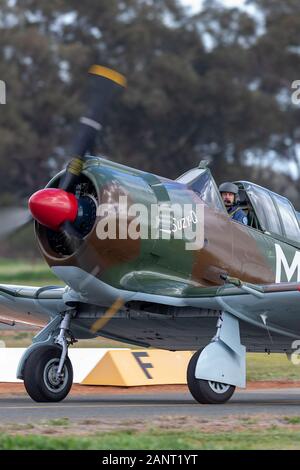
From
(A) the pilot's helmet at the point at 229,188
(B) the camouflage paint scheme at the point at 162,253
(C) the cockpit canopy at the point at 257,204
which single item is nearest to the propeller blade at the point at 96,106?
(B) the camouflage paint scheme at the point at 162,253

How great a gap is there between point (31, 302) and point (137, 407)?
313cm

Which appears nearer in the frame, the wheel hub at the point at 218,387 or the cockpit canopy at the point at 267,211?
the wheel hub at the point at 218,387

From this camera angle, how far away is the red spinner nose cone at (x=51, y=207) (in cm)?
1165

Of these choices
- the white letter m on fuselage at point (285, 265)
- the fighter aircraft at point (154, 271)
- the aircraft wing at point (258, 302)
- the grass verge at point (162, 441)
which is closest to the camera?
the grass verge at point (162, 441)

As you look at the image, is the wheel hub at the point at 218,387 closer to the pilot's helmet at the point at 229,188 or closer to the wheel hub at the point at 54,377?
the wheel hub at the point at 54,377

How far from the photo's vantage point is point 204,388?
1221 centimetres

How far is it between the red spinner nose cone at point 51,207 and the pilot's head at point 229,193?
2772 millimetres

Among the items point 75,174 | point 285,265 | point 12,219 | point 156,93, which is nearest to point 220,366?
point 285,265

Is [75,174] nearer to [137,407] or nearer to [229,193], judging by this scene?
[229,193]

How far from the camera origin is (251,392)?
1574cm

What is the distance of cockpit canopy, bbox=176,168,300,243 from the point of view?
43.2ft

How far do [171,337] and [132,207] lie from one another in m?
2.42

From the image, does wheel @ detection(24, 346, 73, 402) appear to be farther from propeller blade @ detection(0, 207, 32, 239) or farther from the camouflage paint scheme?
propeller blade @ detection(0, 207, 32, 239)

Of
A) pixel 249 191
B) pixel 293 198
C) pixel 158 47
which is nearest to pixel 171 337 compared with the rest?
pixel 249 191
